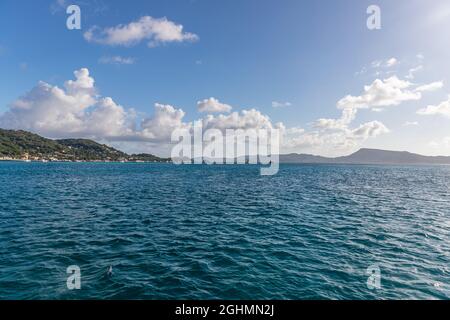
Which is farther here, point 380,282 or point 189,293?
point 380,282

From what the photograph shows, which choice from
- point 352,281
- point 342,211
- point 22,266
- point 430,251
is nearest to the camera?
point 352,281

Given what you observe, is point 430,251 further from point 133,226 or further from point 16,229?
point 16,229

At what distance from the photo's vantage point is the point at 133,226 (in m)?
33.5

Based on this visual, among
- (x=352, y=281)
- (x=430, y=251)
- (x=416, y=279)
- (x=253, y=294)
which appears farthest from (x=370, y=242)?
(x=253, y=294)

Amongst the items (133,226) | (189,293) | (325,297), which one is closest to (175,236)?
(133,226)

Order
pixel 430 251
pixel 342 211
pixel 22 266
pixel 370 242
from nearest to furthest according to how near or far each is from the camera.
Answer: pixel 22 266
pixel 430 251
pixel 370 242
pixel 342 211

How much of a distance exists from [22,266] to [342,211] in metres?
42.8

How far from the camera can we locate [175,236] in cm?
2956
